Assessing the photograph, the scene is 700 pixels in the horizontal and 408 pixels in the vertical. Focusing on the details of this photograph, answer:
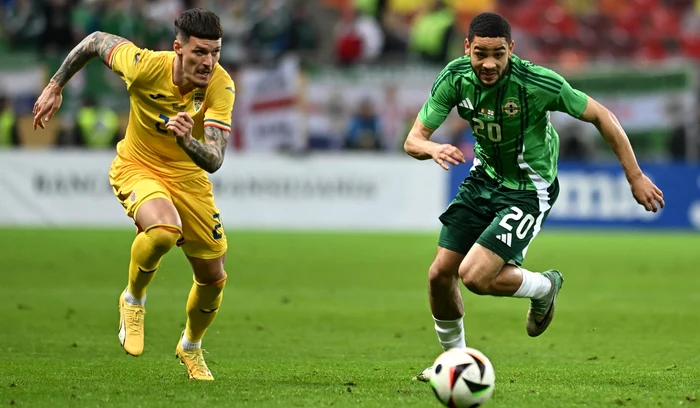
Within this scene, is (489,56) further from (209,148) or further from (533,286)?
(209,148)

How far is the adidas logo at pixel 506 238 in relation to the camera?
7.52 meters

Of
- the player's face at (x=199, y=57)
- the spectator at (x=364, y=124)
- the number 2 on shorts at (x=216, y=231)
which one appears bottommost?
the spectator at (x=364, y=124)

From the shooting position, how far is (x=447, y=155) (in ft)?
22.5

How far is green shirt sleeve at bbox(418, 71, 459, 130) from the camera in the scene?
751 cm

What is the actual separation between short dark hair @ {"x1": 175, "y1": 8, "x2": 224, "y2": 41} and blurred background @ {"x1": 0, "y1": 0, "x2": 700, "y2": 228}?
13.2m

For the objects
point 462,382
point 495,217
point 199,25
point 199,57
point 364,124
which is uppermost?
point 199,25

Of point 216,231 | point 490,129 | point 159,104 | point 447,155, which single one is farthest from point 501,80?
point 159,104

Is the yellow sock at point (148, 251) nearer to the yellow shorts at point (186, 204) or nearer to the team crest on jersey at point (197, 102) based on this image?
the yellow shorts at point (186, 204)

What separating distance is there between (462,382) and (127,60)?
321 centimetres

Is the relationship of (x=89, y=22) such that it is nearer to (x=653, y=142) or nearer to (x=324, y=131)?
(x=324, y=131)

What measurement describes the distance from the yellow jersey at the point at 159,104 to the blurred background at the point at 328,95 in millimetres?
12580

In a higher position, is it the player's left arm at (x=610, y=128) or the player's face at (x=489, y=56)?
the player's face at (x=489, y=56)

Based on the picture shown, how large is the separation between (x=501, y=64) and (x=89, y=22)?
55.7 ft

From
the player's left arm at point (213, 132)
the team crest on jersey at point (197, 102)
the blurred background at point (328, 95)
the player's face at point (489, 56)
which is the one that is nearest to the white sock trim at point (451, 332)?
the player's face at point (489, 56)
